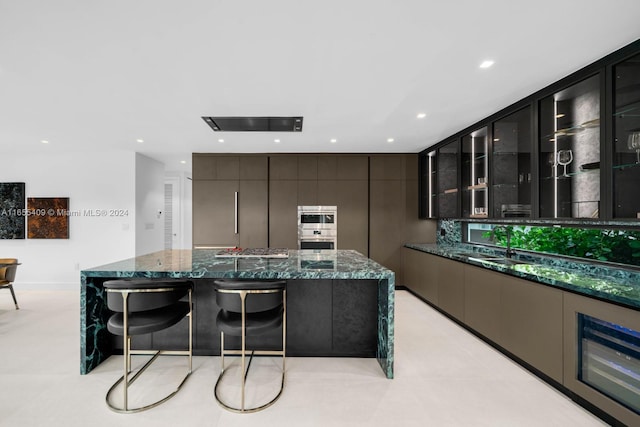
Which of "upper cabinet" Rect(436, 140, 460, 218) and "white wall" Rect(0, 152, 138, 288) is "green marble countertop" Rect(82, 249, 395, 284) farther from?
"white wall" Rect(0, 152, 138, 288)

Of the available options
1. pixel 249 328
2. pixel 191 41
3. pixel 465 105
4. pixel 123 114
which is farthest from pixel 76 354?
pixel 465 105

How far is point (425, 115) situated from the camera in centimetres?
337

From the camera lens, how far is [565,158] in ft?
8.02

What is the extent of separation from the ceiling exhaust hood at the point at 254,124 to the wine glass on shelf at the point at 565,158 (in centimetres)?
262

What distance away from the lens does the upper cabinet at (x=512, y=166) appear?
283 centimetres

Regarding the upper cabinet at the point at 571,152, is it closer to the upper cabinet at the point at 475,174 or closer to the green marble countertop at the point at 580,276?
the green marble countertop at the point at 580,276

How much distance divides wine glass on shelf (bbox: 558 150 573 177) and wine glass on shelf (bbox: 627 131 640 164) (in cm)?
45

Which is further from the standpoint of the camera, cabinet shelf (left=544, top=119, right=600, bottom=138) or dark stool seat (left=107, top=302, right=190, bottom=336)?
cabinet shelf (left=544, top=119, right=600, bottom=138)

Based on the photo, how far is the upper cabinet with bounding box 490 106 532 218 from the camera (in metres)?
2.83

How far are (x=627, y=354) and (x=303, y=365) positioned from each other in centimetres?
227

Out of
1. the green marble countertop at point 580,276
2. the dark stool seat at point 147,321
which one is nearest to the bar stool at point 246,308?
the dark stool seat at point 147,321

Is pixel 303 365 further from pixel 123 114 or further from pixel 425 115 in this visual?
pixel 123 114

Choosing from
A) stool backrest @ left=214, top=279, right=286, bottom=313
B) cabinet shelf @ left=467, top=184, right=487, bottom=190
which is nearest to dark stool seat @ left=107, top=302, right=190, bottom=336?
stool backrest @ left=214, top=279, right=286, bottom=313

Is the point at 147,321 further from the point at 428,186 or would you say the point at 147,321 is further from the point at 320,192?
the point at 428,186
